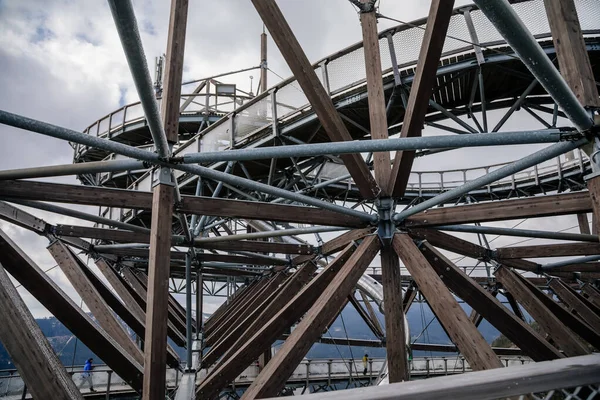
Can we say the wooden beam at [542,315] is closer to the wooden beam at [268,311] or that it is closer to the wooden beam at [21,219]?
the wooden beam at [268,311]

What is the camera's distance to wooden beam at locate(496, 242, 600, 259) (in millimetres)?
7930

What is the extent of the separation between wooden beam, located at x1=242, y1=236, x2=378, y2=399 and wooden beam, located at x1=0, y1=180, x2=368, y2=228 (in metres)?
0.75

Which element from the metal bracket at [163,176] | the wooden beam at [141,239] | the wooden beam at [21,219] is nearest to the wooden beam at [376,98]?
the metal bracket at [163,176]

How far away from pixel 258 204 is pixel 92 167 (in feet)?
6.90

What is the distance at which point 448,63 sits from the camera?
8.64 metres

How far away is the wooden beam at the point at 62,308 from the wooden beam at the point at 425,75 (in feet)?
13.7

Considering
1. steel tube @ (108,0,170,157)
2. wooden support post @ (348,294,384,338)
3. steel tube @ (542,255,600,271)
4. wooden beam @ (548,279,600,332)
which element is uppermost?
steel tube @ (108,0,170,157)

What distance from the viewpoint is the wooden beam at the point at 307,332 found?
13.4 ft

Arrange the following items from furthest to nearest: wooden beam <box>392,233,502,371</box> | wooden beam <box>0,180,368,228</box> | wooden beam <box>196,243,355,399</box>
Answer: wooden beam <box>196,243,355,399</box>, wooden beam <box>0,180,368,228</box>, wooden beam <box>392,233,502,371</box>

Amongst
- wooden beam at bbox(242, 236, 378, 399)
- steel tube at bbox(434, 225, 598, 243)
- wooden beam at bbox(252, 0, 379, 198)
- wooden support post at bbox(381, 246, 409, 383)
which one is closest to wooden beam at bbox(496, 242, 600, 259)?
steel tube at bbox(434, 225, 598, 243)

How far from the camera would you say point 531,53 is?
257 cm

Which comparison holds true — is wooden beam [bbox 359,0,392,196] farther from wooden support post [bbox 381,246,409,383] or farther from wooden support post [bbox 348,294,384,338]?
wooden support post [bbox 348,294,384,338]

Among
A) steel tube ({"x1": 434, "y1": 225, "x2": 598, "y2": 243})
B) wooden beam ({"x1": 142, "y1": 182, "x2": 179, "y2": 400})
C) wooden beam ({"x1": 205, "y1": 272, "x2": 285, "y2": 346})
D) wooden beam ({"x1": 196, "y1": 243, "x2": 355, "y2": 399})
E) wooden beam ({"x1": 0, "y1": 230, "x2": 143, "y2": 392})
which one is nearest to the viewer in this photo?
wooden beam ({"x1": 142, "y1": 182, "x2": 179, "y2": 400})

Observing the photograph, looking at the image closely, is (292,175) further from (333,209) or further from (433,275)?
(433,275)
